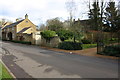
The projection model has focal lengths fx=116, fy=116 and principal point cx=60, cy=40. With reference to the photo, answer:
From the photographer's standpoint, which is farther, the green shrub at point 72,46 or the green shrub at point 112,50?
the green shrub at point 72,46

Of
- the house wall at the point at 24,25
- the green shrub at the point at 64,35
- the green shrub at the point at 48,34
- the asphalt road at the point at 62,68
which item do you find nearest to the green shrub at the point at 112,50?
the asphalt road at the point at 62,68

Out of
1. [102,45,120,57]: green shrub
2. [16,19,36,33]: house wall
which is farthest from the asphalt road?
[16,19,36,33]: house wall

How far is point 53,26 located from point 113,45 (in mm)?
22177

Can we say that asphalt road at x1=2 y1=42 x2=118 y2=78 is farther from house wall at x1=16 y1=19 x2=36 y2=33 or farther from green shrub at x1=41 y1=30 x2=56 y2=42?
house wall at x1=16 y1=19 x2=36 y2=33

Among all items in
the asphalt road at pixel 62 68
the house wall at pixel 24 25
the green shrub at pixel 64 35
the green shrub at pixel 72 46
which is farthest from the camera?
the house wall at pixel 24 25

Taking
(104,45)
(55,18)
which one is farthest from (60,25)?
(104,45)

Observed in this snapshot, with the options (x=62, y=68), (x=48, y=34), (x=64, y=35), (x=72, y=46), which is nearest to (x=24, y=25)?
(x=48, y=34)

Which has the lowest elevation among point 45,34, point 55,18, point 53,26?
point 45,34

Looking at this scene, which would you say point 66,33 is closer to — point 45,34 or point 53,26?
point 45,34

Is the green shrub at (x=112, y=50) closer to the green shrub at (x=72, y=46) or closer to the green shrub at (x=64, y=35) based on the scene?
the green shrub at (x=72, y=46)

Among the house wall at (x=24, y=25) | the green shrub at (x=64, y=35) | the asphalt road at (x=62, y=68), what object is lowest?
the asphalt road at (x=62, y=68)

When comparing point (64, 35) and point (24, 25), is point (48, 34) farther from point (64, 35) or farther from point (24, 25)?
point (24, 25)

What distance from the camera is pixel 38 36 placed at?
26.8 metres

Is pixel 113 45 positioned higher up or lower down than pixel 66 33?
lower down
